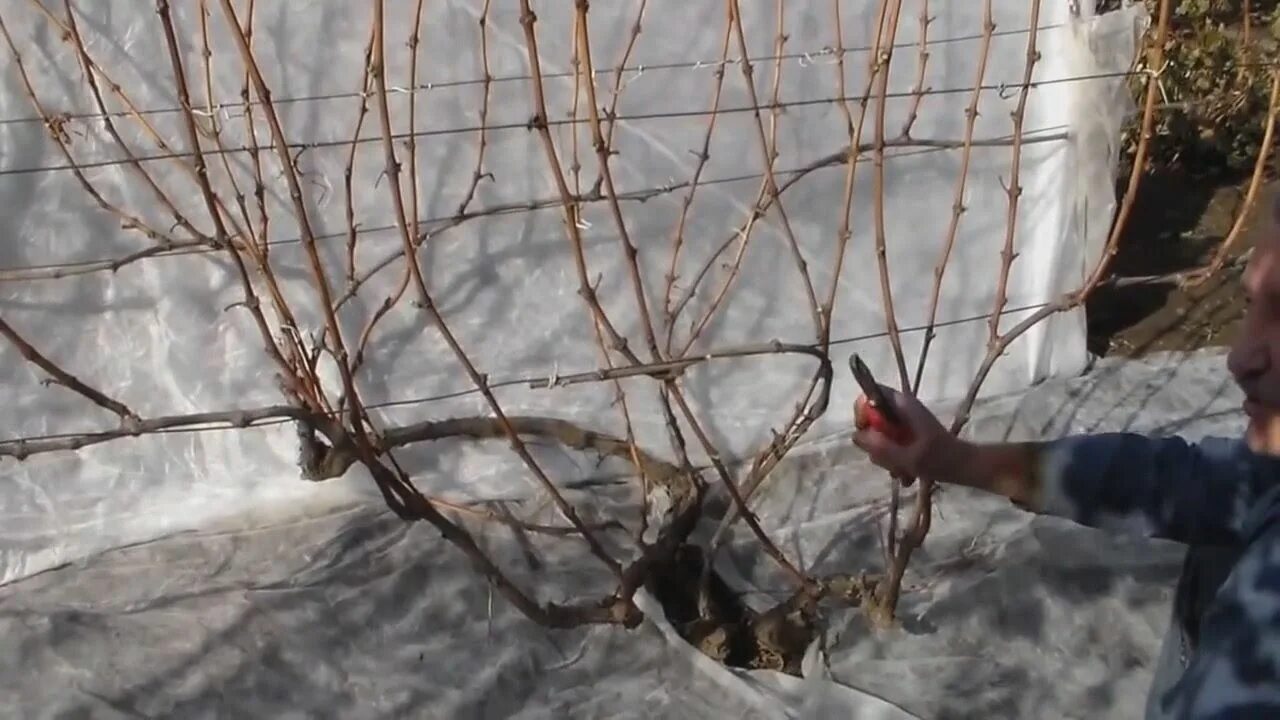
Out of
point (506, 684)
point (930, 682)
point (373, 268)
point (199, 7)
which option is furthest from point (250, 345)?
point (930, 682)

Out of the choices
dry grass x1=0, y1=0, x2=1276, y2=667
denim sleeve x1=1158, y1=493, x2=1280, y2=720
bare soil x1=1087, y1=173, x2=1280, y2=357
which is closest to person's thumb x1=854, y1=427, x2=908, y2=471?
denim sleeve x1=1158, y1=493, x2=1280, y2=720

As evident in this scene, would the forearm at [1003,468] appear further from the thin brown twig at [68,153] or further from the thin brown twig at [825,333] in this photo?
the thin brown twig at [68,153]

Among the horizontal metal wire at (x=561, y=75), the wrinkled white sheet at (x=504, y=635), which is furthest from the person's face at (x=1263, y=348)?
the horizontal metal wire at (x=561, y=75)

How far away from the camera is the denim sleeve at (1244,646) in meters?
0.84

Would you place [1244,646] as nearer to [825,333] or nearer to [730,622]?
[825,333]

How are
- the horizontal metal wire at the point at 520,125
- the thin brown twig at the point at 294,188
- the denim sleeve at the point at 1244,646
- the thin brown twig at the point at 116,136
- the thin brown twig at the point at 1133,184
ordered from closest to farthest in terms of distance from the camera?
the denim sleeve at the point at 1244,646 → the thin brown twig at the point at 294,188 → the thin brown twig at the point at 1133,184 → the thin brown twig at the point at 116,136 → the horizontal metal wire at the point at 520,125

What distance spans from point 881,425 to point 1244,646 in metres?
0.33

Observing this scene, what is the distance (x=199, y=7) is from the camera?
1.90m

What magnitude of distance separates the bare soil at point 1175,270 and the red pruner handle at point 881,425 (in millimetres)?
1566

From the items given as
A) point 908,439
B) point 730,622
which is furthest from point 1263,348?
point 730,622

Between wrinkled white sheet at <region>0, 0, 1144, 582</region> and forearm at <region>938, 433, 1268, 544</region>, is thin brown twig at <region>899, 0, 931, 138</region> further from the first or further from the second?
forearm at <region>938, 433, 1268, 544</region>

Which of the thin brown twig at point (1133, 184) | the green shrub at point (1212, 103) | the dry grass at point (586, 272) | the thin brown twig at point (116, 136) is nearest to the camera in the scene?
the thin brown twig at point (1133, 184)

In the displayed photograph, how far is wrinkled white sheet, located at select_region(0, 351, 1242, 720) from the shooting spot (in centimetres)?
172

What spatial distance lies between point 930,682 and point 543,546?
66 cm
